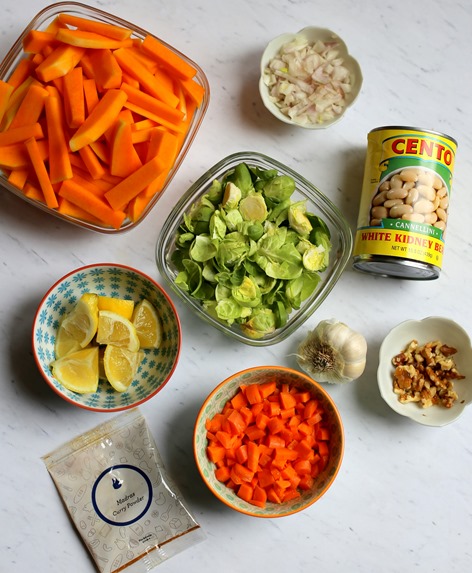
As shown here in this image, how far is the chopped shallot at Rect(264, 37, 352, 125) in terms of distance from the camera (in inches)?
64.7

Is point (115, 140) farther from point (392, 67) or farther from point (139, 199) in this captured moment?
point (392, 67)

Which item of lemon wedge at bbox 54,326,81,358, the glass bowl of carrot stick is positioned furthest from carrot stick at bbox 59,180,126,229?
lemon wedge at bbox 54,326,81,358

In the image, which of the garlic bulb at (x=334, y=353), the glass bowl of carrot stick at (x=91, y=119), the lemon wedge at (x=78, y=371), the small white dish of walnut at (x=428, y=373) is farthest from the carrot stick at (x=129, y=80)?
the small white dish of walnut at (x=428, y=373)

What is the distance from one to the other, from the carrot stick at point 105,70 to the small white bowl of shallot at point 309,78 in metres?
0.40

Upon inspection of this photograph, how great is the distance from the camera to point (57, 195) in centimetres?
154

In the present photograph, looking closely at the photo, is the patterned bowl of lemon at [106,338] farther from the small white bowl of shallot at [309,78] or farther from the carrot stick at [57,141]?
the small white bowl of shallot at [309,78]

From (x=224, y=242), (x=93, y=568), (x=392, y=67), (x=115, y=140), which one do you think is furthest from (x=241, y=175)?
(x=93, y=568)

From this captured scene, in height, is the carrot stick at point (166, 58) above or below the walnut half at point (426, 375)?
above

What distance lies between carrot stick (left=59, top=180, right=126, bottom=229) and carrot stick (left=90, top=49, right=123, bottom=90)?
26 cm

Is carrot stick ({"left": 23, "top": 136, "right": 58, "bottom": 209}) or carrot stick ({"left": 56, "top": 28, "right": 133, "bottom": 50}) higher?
carrot stick ({"left": 56, "top": 28, "right": 133, "bottom": 50})

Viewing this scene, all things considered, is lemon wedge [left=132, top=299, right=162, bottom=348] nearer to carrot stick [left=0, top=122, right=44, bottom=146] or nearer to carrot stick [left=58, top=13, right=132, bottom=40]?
carrot stick [left=0, top=122, right=44, bottom=146]

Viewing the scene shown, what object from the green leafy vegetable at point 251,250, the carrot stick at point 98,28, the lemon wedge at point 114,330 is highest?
the carrot stick at point 98,28

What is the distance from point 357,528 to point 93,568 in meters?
0.76

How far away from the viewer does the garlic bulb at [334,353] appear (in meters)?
1.59
